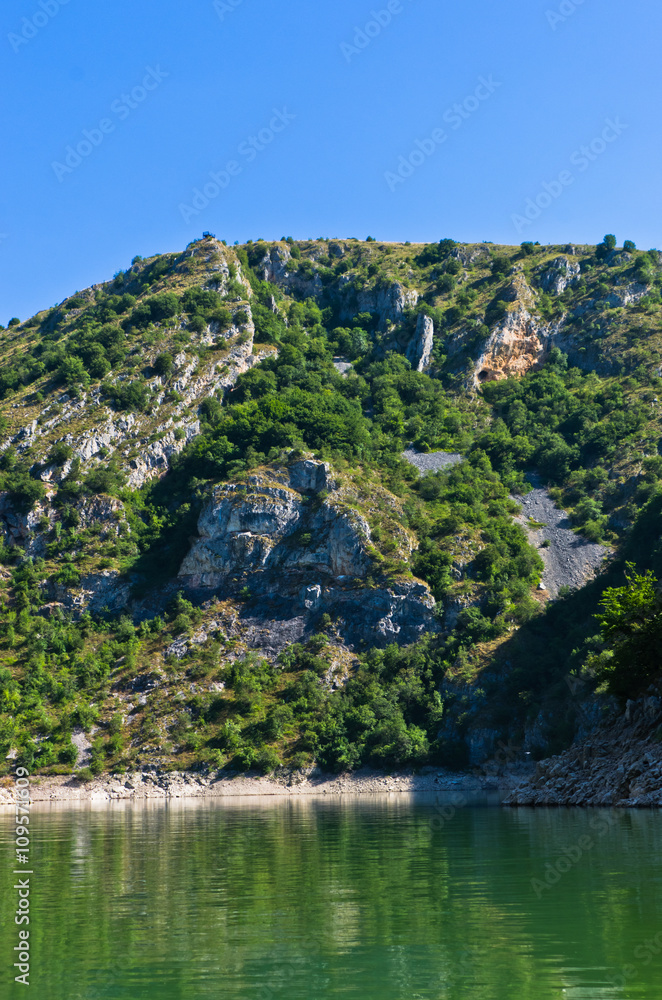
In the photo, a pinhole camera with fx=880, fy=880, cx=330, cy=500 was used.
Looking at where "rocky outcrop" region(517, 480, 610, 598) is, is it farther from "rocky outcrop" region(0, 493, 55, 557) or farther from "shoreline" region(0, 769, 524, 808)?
"rocky outcrop" region(0, 493, 55, 557)

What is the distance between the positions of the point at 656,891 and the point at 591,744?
115 feet

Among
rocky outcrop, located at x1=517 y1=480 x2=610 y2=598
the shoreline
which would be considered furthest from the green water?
rocky outcrop, located at x1=517 y1=480 x2=610 y2=598

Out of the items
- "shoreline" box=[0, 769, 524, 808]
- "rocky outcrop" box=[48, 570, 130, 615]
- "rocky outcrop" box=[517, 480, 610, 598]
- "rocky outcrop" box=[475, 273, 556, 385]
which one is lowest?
"shoreline" box=[0, 769, 524, 808]

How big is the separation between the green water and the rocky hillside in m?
30.8

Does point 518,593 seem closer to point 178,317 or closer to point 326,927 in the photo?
point 178,317

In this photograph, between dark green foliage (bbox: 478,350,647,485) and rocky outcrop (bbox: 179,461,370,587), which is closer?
rocky outcrop (bbox: 179,461,370,587)

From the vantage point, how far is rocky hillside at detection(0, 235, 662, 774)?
95.6m

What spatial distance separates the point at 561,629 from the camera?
102 meters

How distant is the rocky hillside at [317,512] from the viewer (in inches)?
3762

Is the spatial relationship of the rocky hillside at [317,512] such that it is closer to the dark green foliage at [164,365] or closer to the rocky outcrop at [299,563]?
the rocky outcrop at [299,563]

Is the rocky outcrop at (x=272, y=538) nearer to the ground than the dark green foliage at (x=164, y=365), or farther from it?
nearer to the ground

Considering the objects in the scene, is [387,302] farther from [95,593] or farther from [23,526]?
[95,593]

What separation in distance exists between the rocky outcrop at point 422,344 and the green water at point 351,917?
13076 cm

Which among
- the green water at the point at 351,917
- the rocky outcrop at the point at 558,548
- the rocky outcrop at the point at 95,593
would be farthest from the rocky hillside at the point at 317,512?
the green water at the point at 351,917
